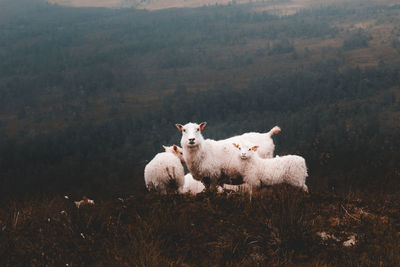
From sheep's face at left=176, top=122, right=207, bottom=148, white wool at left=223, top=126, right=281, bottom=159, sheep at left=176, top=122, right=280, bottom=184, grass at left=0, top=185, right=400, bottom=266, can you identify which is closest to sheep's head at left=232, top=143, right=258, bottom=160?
sheep at left=176, top=122, right=280, bottom=184

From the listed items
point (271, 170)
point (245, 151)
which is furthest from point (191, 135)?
point (271, 170)

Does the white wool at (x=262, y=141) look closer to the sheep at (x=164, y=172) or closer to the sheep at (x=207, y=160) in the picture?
the sheep at (x=207, y=160)

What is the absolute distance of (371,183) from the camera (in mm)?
10227

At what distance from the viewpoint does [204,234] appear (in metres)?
6.12

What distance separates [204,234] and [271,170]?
4741 millimetres

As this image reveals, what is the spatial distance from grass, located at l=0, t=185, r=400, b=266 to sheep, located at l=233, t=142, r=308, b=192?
114 inches

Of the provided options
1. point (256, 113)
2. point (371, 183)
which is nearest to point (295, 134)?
point (256, 113)

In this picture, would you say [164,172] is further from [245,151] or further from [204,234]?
[204,234]

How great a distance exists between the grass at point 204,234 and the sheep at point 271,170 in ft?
9.50

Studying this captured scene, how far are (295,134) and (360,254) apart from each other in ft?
446

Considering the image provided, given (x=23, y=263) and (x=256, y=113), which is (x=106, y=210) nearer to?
(x=23, y=263)

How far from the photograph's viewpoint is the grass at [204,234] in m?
5.35

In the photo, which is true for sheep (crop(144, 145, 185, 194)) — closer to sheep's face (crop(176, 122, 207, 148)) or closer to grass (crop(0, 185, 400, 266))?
sheep's face (crop(176, 122, 207, 148))

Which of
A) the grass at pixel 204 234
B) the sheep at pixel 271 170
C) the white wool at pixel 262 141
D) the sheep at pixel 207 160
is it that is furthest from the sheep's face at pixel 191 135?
the grass at pixel 204 234
